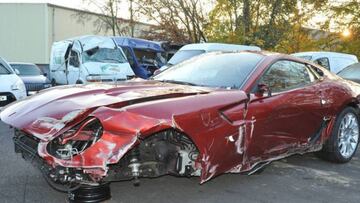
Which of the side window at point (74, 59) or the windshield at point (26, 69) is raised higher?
the side window at point (74, 59)

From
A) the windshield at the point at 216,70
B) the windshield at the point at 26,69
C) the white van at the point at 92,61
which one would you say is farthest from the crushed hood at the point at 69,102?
the windshield at the point at 26,69

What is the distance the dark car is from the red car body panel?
379 inches

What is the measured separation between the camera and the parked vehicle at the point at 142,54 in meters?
15.4

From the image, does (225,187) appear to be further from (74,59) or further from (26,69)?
(26,69)

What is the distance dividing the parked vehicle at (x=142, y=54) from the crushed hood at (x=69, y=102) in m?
10.7

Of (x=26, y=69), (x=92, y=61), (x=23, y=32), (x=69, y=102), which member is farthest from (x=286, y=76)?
(x=23, y=32)

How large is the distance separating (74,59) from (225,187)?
34.2ft

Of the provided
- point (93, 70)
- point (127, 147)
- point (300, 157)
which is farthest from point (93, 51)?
point (127, 147)

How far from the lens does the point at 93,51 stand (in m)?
13.9

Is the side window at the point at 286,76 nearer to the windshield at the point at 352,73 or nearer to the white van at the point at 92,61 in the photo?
the windshield at the point at 352,73

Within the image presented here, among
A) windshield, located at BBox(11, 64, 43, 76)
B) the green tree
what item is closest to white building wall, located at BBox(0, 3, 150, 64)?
the green tree

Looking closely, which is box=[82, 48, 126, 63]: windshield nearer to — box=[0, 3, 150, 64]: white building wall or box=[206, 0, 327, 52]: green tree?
box=[206, 0, 327, 52]: green tree

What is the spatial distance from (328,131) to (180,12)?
2088cm

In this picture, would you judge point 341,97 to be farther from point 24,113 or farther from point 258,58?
point 24,113
